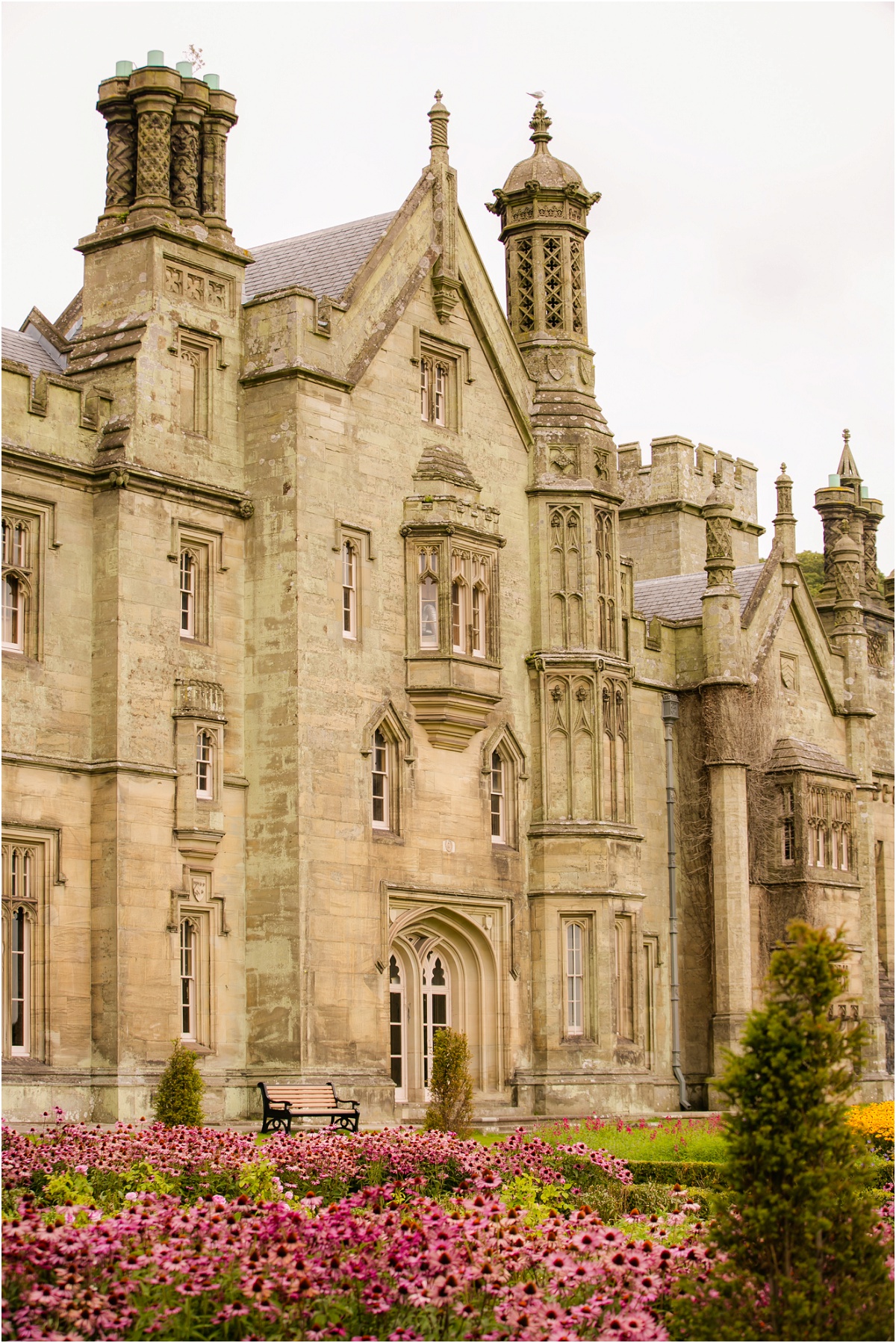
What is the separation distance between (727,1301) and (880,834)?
1561 inches

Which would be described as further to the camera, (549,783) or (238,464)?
(549,783)

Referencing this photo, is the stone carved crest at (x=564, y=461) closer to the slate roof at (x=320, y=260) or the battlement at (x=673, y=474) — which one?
the slate roof at (x=320, y=260)

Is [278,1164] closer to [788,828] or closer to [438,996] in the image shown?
[438,996]

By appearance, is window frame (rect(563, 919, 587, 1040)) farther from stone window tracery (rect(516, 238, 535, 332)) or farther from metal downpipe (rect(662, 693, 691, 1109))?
stone window tracery (rect(516, 238, 535, 332))

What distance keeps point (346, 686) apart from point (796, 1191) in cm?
2005

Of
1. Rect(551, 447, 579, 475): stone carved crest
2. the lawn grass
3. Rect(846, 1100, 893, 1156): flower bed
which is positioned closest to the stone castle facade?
Rect(551, 447, 579, 475): stone carved crest

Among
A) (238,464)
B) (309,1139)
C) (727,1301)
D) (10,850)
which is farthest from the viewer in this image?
(238,464)

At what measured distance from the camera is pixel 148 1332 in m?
12.5

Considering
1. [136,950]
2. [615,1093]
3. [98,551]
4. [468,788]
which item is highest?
[98,551]

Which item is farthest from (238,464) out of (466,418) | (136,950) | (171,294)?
(136,950)

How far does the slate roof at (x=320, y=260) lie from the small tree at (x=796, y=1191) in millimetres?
22792

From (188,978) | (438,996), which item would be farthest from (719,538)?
(188,978)

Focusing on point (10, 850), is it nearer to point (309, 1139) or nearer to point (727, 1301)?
point (309, 1139)

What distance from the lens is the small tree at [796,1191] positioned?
476 inches
